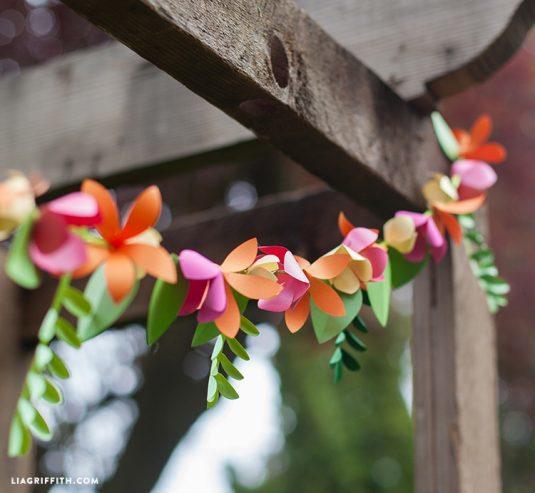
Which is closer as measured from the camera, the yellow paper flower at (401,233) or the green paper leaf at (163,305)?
the green paper leaf at (163,305)

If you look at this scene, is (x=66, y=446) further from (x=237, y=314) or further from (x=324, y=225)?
(x=237, y=314)

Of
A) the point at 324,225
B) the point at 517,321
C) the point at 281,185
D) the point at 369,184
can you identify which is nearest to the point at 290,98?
the point at 369,184

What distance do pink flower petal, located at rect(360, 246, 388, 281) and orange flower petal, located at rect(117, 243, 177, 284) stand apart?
38 cm

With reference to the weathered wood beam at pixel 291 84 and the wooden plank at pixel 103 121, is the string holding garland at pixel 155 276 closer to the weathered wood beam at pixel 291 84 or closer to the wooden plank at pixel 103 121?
the weathered wood beam at pixel 291 84

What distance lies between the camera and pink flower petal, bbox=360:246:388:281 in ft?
3.23

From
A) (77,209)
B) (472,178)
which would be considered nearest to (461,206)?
(472,178)

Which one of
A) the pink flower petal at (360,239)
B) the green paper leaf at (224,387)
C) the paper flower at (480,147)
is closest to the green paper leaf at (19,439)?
the green paper leaf at (224,387)

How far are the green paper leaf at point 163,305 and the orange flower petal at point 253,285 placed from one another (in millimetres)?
60

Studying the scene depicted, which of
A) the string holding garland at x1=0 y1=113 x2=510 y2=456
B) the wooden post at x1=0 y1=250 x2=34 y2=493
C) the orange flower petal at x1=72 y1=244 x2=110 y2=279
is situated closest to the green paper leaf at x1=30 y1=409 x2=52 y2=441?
the string holding garland at x1=0 y1=113 x2=510 y2=456

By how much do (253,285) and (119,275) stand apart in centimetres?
17

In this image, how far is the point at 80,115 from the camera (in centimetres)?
158

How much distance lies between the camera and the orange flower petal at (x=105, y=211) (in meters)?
0.63

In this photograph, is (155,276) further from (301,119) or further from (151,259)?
(301,119)

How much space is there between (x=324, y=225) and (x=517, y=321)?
251 centimetres
